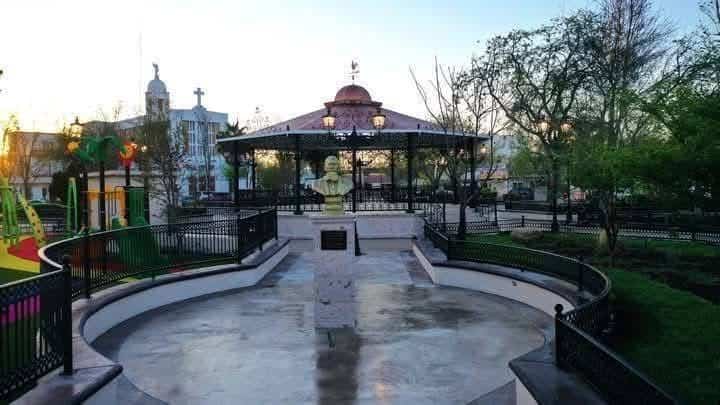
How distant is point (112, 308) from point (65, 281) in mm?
4314

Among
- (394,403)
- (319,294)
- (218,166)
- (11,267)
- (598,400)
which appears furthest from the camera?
(218,166)

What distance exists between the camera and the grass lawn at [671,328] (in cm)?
621

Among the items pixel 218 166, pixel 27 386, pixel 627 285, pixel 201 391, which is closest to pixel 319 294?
pixel 201 391

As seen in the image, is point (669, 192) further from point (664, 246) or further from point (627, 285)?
point (664, 246)

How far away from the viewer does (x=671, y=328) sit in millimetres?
7742

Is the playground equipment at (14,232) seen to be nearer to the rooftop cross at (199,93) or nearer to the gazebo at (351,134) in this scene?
the gazebo at (351,134)

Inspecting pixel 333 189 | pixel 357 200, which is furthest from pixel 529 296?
pixel 357 200

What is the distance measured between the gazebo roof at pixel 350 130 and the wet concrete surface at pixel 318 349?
10.2 m

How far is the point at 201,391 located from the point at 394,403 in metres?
2.28

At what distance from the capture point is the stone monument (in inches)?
368

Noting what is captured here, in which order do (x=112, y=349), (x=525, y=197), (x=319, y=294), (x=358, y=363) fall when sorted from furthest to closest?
(x=525, y=197) < (x=319, y=294) < (x=112, y=349) < (x=358, y=363)

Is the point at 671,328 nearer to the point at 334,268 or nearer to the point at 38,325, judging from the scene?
the point at 334,268

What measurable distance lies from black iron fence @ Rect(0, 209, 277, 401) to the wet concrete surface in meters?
1.12

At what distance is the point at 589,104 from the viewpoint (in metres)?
28.1
